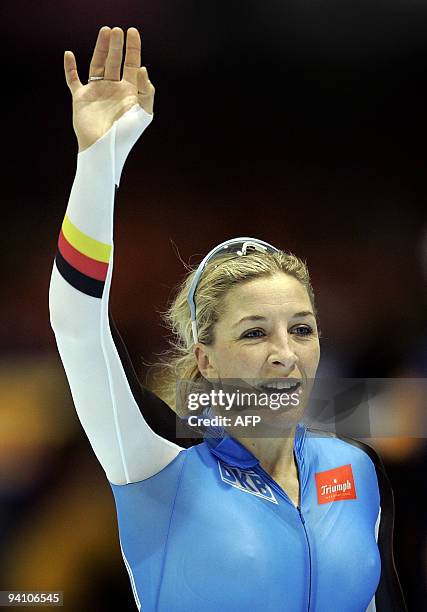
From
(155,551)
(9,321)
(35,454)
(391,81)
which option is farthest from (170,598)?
(391,81)

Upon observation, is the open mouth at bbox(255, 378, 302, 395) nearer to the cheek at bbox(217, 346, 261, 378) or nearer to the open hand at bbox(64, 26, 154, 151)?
the cheek at bbox(217, 346, 261, 378)

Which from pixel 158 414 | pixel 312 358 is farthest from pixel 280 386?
pixel 158 414

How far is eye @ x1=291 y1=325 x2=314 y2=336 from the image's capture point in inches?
80.1

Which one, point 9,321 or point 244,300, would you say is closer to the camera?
point 244,300

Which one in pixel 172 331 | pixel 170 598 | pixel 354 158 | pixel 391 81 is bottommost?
pixel 170 598

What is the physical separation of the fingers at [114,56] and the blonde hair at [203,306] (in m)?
0.63

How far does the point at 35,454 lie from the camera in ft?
7.23

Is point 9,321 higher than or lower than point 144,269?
lower

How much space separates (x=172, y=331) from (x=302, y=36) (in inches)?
43.0

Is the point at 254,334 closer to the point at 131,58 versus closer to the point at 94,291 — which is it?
the point at 94,291

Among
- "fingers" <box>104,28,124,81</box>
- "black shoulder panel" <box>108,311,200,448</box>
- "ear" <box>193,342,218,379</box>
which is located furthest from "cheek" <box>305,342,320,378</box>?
"fingers" <box>104,28,124,81</box>

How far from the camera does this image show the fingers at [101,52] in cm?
164

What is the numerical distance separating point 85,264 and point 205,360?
0.59 m

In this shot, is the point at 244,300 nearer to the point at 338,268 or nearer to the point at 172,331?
the point at 172,331
